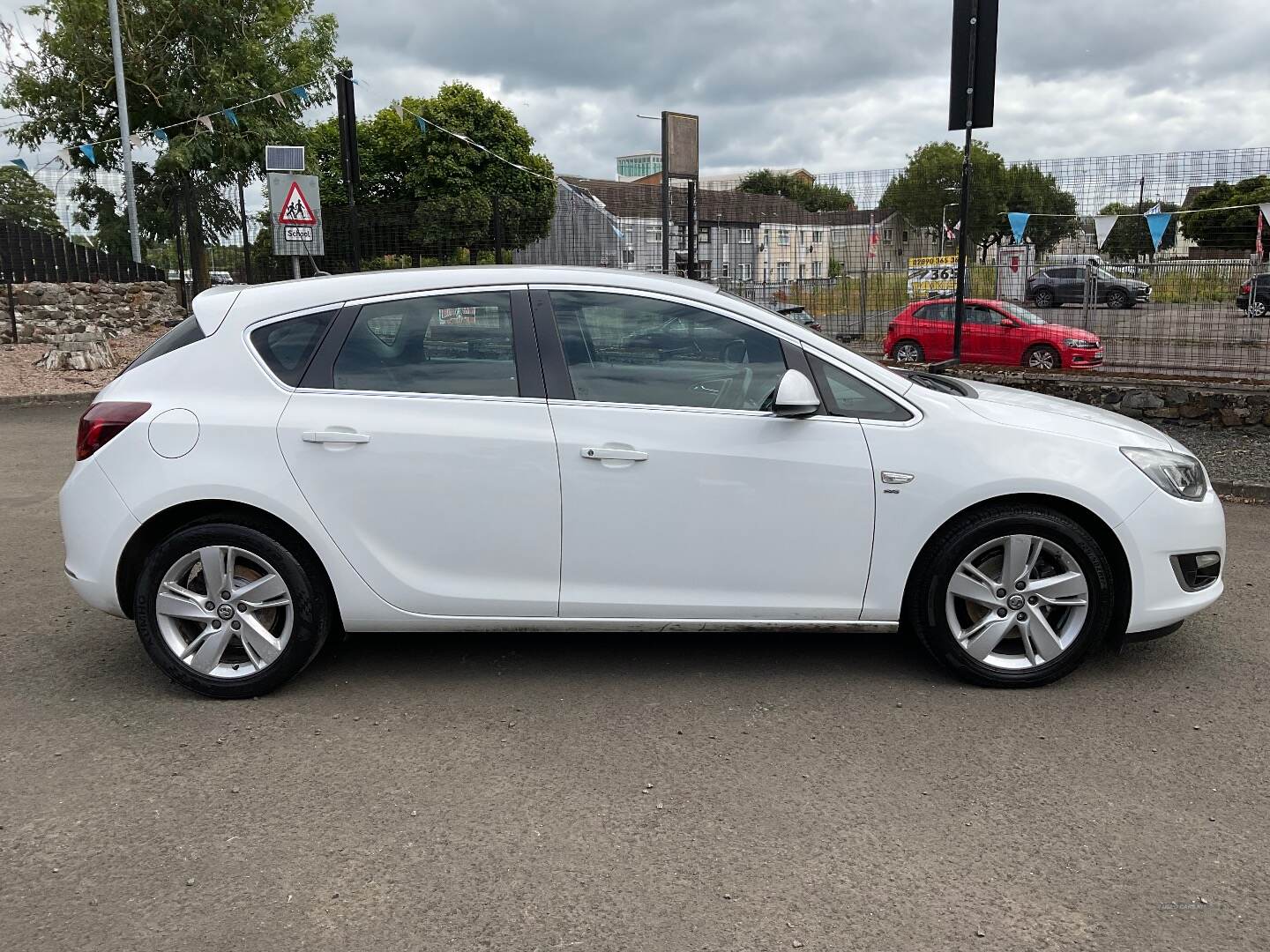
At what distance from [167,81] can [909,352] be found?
55.6 feet

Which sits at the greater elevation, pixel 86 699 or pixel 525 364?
pixel 525 364

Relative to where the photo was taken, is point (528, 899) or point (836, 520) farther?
point (836, 520)

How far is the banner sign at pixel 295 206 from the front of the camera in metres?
12.5

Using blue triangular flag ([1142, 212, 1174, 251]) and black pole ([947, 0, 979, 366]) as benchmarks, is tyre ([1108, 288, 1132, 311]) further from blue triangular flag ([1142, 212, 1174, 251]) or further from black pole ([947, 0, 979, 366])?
black pole ([947, 0, 979, 366])

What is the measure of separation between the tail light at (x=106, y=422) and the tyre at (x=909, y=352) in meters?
14.1

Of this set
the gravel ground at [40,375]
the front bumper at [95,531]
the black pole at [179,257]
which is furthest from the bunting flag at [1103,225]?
the black pole at [179,257]

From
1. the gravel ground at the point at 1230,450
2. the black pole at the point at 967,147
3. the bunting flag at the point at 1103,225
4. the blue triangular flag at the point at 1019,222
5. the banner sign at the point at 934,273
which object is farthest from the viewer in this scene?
the blue triangular flag at the point at 1019,222

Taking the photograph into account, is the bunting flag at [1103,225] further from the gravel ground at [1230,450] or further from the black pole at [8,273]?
the black pole at [8,273]

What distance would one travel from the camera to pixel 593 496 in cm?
397

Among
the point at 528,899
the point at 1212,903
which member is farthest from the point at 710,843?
the point at 1212,903

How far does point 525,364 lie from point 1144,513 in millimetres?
2511

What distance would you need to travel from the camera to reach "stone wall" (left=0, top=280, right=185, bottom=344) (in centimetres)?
1686

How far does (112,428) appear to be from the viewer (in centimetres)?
403

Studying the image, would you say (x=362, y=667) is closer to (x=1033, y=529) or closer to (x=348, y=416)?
(x=348, y=416)
